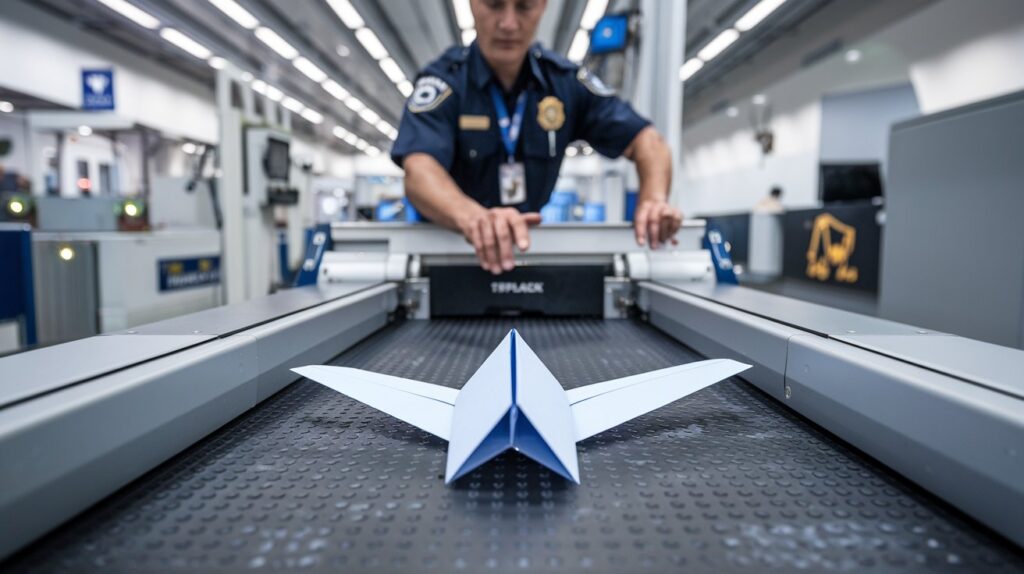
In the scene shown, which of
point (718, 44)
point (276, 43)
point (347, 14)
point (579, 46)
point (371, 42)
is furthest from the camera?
point (718, 44)

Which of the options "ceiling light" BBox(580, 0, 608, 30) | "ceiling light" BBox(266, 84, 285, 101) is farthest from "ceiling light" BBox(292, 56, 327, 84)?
"ceiling light" BBox(580, 0, 608, 30)

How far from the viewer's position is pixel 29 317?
11.7 ft

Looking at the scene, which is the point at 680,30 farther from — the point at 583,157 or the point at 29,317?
the point at 583,157

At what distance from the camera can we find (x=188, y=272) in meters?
4.71

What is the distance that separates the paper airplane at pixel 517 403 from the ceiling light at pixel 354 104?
1231 cm

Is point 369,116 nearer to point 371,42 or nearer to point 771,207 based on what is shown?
point 371,42

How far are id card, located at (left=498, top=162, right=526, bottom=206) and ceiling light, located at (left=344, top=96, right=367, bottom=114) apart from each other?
1096cm

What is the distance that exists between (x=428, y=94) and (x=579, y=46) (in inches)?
297

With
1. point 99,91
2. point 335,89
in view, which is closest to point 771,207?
point 335,89

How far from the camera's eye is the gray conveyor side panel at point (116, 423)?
0.46 metres

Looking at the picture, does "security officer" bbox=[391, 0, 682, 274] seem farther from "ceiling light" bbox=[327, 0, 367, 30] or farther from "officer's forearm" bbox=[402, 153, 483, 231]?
"ceiling light" bbox=[327, 0, 367, 30]

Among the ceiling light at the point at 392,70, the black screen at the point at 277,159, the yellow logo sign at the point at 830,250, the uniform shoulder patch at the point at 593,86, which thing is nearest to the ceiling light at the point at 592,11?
the ceiling light at the point at 392,70

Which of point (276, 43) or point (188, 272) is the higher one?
point (276, 43)

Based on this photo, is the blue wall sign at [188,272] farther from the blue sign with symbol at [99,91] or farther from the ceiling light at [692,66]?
the ceiling light at [692,66]
